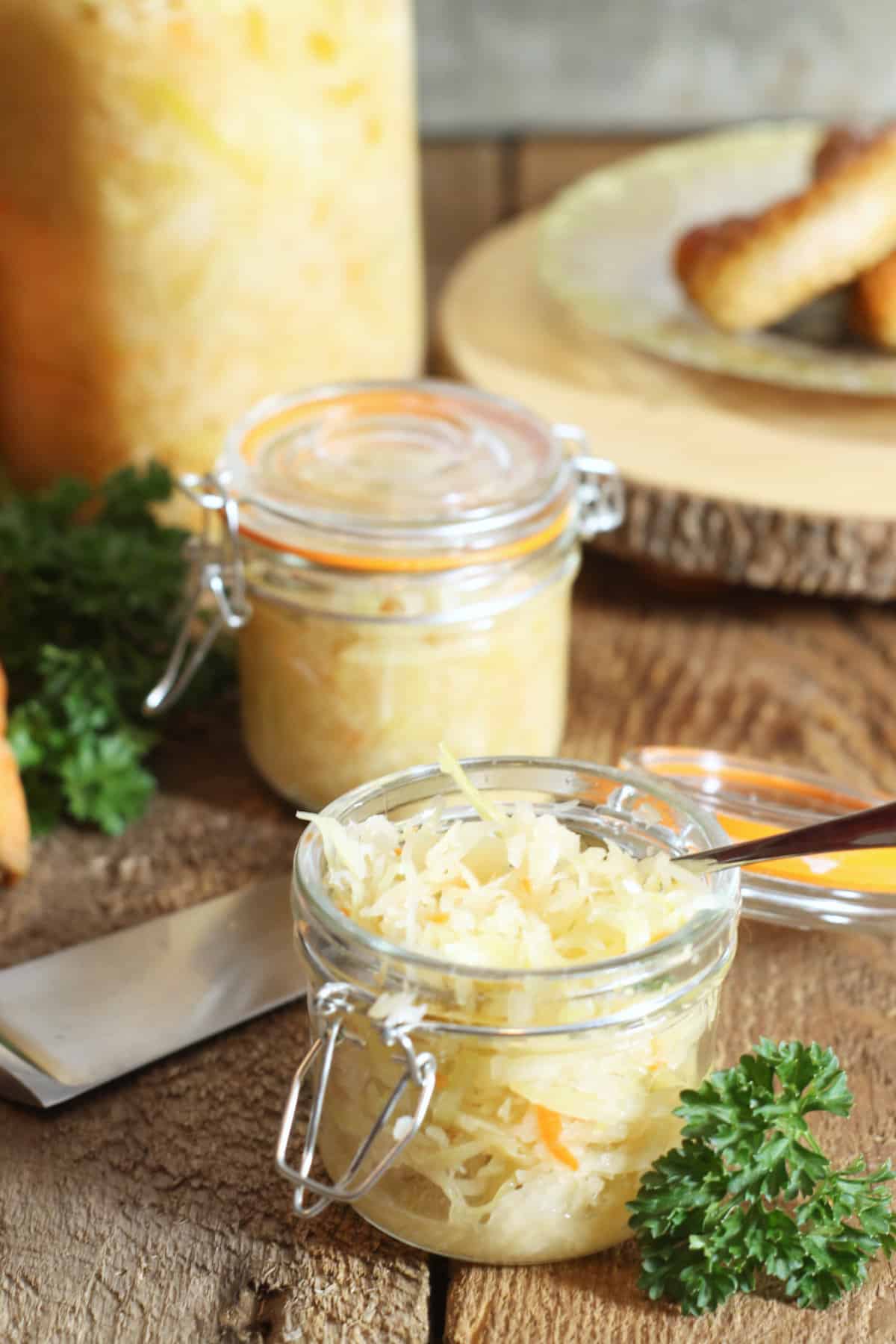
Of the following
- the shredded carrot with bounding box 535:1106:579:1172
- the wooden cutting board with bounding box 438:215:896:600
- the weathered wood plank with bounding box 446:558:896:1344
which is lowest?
the weathered wood plank with bounding box 446:558:896:1344

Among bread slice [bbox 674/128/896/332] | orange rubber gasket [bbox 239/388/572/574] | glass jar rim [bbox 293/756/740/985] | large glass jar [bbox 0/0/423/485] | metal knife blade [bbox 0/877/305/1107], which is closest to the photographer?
glass jar rim [bbox 293/756/740/985]

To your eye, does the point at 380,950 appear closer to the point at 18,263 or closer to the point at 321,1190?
the point at 321,1190

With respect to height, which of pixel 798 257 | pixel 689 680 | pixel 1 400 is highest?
pixel 798 257

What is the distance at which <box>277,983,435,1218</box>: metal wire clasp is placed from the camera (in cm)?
81

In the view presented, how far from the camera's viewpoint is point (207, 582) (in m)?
1.33

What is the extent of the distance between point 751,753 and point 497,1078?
0.67 m

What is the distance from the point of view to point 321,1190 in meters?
0.82

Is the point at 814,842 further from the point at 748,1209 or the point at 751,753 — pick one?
the point at 751,753

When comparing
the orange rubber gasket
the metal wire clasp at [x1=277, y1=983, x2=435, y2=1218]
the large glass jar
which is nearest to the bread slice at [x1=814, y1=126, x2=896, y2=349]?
the large glass jar

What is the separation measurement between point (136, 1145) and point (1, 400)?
1017 mm

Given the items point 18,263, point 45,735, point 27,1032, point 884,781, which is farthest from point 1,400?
point 884,781

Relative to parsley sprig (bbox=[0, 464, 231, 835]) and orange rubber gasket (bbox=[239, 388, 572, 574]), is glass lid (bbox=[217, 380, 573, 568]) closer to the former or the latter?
orange rubber gasket (bbox=[239, 388, 572, 574])

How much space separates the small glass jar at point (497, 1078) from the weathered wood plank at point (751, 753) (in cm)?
3

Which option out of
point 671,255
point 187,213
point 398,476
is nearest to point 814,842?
point 398,476
